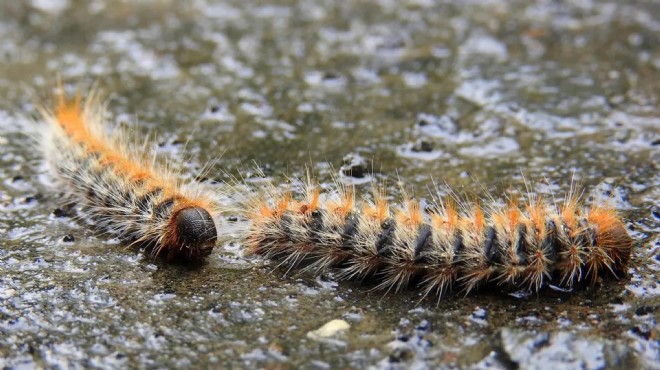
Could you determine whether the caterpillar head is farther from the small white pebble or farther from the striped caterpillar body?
the small white pebble

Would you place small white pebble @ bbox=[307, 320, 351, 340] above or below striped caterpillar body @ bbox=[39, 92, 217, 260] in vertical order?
below

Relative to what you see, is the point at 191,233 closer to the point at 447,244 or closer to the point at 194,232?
the point at 194,232

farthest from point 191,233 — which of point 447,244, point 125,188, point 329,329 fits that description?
point 447,244

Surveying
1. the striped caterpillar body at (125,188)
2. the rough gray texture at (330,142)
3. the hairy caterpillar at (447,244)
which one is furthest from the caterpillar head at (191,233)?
the hairy caterpillar at (447,244)

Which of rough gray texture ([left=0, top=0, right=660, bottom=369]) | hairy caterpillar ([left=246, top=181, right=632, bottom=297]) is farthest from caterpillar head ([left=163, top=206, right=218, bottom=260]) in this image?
hairy caterpillar ([left=246, top=181, right=632, bottom=297])

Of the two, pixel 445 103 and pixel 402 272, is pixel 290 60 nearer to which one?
pixel 445 103

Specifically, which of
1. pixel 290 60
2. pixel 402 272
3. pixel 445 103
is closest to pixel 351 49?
pixel 290 60
